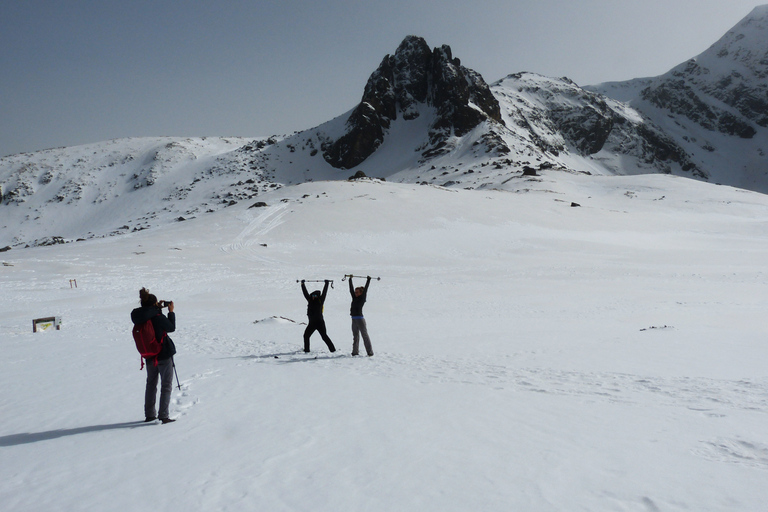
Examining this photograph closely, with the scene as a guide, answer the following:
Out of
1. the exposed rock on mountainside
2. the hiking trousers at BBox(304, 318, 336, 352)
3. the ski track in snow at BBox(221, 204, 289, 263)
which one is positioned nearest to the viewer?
the hiking trousers at BBox(304, 318, 336, 352)

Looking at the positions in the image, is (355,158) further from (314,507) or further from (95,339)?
(314,507)

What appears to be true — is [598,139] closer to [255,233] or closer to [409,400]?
[255,233]

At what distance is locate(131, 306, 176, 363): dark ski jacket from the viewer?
6.84 m

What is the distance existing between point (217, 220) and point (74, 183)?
10039 cm

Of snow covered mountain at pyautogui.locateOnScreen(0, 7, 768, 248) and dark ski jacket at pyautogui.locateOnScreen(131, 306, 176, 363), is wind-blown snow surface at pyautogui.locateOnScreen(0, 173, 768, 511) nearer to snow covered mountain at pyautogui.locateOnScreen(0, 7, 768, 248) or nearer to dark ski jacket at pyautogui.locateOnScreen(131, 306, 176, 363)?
dark ski jacket at pyautogui.locateOnScreen(131, 306, 176, 363)

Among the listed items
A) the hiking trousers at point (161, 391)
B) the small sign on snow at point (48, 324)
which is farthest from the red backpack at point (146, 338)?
the small sign on snow at point (48, 324)

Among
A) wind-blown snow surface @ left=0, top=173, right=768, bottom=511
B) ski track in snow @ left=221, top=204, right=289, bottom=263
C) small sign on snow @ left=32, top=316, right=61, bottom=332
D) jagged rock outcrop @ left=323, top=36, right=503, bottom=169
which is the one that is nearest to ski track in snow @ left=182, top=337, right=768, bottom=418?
wind-blown snow surface @ left=0, top=173, right=768, bottom=511

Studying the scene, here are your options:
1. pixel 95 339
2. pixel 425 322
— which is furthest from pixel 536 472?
pixel 95 339

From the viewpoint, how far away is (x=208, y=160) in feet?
504

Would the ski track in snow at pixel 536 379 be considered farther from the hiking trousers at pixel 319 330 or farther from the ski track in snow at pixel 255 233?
the ski track in snow at pixel 255 233

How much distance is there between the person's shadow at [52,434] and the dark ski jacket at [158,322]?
1.05m

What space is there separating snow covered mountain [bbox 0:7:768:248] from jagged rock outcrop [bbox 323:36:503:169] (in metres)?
0.45

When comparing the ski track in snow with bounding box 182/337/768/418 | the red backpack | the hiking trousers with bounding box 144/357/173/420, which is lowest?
the ski track in snow with bounding box 182/337/768/418

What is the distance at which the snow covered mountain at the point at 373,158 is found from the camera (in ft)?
379
